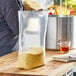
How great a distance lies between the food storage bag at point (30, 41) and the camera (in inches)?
71.0

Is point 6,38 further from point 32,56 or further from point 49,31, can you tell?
point 32,56

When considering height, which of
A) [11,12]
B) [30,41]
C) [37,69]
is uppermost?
[11,12]

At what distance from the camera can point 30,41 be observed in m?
1.84

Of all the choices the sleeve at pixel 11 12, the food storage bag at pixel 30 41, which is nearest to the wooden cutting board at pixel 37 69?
the food storage bag at pixel 30 41

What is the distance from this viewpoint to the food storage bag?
5.91ft

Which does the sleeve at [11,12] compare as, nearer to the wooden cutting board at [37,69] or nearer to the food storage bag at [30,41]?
the wooden cutting board at [37,69]

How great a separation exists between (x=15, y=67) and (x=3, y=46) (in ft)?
2.41

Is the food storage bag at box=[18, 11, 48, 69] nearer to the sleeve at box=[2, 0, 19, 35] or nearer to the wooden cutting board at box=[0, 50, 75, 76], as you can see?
the wooden cutting board at box=[0, 50, 75, 76]

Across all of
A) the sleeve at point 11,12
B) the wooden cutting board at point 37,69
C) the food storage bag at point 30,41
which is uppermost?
the sleeve at point 11,12

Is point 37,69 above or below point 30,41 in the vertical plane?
below

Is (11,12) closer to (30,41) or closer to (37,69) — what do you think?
(30,41)

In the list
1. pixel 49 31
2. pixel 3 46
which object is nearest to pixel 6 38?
pixel 3 46

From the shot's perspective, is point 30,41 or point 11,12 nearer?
point 30,41

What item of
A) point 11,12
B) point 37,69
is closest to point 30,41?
point 37,69
